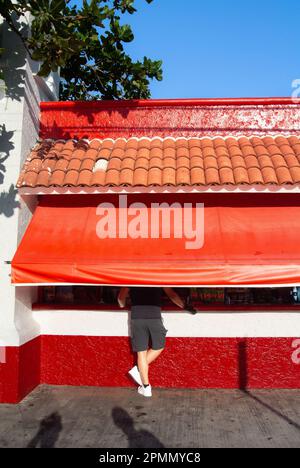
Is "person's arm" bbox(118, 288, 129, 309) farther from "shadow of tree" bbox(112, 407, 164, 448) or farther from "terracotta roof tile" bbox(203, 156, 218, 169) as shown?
"terracotta roof tile" bbox(203, 156, 218, 169)

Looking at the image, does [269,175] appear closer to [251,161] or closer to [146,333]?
[251,161]

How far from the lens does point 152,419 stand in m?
4.89

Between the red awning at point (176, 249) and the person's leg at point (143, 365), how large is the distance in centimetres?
134

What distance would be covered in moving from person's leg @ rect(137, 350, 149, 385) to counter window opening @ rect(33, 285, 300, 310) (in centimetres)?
76

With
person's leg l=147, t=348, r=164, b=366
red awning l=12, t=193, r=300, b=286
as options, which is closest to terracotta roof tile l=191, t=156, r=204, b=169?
red awning l=12, t=193, r=300, b=286

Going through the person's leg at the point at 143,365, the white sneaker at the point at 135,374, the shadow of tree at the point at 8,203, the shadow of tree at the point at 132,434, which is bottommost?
the shadow of tree at the point at 132,434

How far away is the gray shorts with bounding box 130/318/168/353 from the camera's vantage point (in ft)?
18.1

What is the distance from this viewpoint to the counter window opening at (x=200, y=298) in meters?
6.04

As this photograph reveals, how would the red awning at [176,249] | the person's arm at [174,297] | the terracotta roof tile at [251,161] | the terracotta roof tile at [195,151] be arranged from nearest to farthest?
1. the red awning at [176,249]
2. the terracotta roof tile at [251,161]
3. the person's arm at [174,297]
4. the terracotta roof tile at [195,151]

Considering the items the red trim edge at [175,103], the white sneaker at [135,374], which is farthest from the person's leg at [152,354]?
the red trim edge at [175,103]

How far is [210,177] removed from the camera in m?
Answer: 5.44

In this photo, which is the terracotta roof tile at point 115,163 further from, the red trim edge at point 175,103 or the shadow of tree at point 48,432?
the shadow of tree at point 48,432
